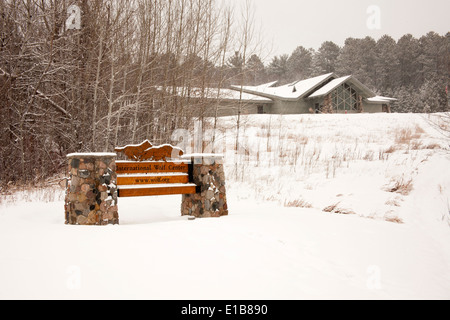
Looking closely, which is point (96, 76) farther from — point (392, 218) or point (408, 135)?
point (408, 135)

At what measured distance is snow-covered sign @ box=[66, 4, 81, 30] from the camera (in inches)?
390

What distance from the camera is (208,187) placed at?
5449mm

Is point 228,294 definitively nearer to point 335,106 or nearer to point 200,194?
point 200,194

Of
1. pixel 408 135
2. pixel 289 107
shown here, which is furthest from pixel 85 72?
pixel 289 107

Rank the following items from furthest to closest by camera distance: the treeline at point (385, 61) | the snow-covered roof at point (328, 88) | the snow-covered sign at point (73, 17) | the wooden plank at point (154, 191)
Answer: the treeline at point (385, 61) → the snow-covered roof at point (328, 88) → the snow-covered sign at point (73, 17) → the wooden plank at point (154, 191)

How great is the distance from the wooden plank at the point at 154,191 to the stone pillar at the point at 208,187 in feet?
0.59

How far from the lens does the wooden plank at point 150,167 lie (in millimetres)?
5145

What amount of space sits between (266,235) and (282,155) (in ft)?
29.2

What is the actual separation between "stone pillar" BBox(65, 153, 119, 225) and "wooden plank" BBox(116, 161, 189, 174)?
61cm

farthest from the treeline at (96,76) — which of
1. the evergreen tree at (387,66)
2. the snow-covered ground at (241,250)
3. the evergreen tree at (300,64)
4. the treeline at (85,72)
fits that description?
the evergreen tree at (300,64)

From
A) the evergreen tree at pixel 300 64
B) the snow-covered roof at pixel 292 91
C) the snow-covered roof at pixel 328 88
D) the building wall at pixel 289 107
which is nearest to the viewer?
the snow-covered roof at pixel 328 88

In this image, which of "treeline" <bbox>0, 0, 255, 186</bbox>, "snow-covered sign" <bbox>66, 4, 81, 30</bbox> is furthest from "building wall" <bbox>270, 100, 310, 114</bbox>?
"snow-covered sign" <bbox>66, 4, 81, 30</bbox>

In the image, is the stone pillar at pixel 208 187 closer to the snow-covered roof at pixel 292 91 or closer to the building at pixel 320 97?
the snow-covered roof at pixel 292 91

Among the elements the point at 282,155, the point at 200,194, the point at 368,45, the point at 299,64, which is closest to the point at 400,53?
the point at 368,45
